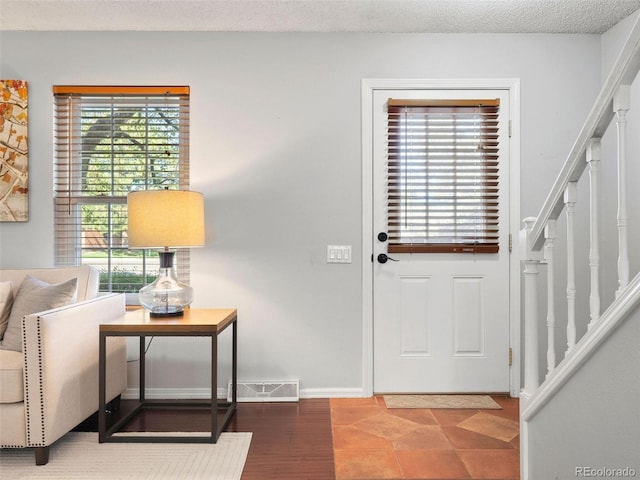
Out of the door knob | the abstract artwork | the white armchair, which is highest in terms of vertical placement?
the abstract artwork

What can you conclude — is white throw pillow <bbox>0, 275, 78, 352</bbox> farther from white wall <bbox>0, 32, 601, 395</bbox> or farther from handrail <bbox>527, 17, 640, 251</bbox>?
handrail <bbox>527, 17, 640, 251</bbox>

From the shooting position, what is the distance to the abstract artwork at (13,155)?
2.84 metres

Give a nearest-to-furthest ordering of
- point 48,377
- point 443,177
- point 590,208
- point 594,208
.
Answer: point 594,208 → point 590,208 → point 48,377 → point 443,177

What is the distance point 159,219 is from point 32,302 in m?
0.78

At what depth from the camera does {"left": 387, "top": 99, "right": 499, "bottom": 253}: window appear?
2891mm

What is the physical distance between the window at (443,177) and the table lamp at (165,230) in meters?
1.29

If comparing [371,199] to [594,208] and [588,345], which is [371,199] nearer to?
[594,208]

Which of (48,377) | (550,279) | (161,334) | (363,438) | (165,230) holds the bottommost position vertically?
(363,438)

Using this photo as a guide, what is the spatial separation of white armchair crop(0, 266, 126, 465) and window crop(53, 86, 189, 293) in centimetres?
65

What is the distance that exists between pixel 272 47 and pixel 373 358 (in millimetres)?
2188

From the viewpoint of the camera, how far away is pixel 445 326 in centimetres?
291

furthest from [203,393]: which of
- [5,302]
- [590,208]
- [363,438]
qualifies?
[590,208]

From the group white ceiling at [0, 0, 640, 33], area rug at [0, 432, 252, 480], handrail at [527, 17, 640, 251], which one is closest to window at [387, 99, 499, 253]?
white ceiling at [0, 0, 640, 33]

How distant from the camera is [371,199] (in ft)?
9.46
